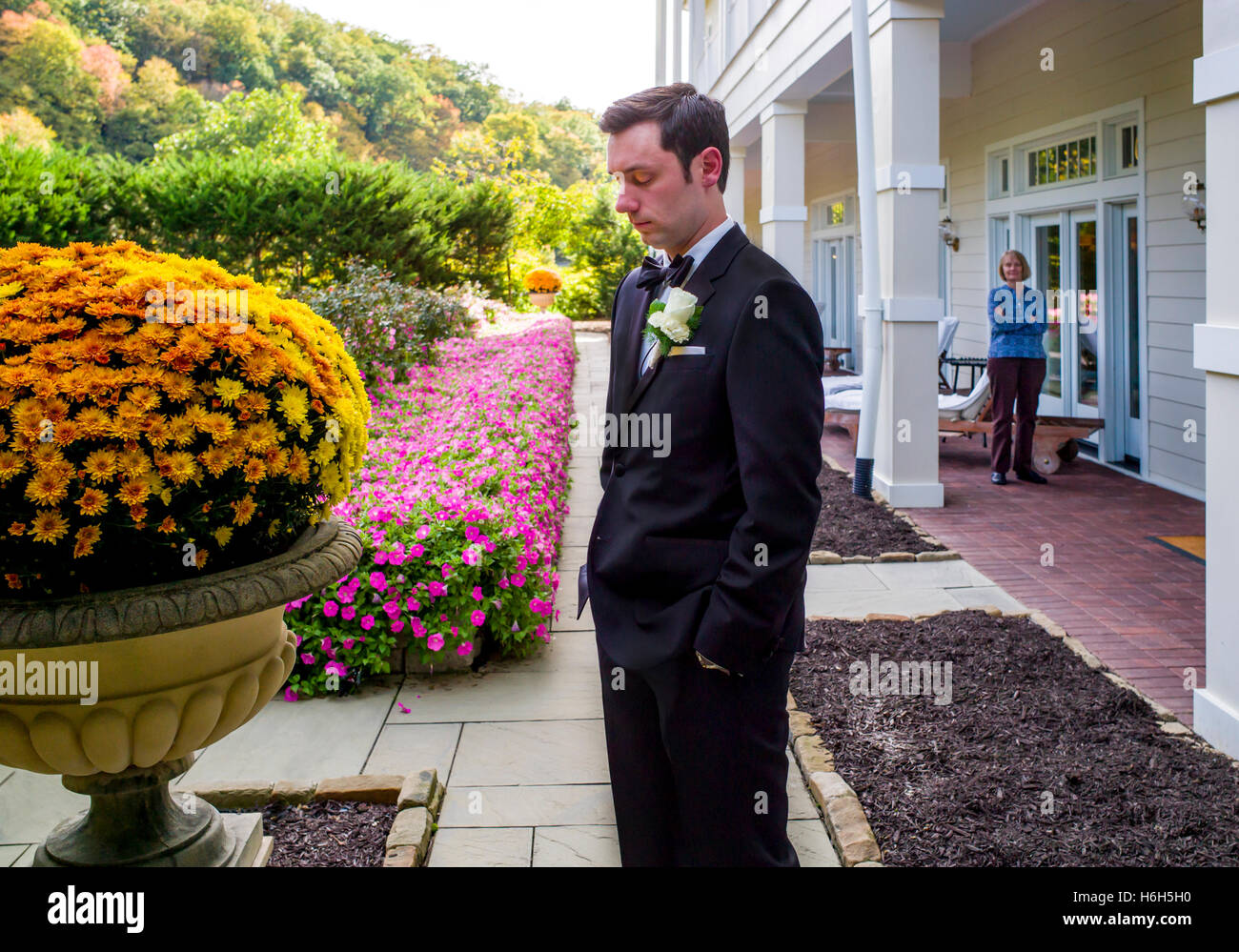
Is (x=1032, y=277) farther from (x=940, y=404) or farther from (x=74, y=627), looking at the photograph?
(x=74, y=627)

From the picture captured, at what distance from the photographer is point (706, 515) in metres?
2.19

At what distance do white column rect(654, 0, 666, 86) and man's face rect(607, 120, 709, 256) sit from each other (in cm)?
1668

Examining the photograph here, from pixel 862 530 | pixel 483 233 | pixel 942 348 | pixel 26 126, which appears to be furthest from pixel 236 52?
pixel 862 530

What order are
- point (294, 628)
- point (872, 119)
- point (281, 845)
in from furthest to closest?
point (872, 119) < point (294, 628) < point (281, 845)

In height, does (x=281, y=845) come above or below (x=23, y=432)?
below

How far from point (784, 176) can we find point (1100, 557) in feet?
23.7

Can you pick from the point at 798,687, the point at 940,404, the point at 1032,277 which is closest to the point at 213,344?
the point at 798,687

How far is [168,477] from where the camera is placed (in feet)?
7.20

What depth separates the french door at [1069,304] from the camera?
1006 cm

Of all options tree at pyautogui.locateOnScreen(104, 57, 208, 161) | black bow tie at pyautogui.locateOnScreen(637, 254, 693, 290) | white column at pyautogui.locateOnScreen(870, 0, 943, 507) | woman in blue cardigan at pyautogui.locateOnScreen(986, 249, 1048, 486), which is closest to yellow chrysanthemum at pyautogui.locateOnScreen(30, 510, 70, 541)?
black bow tie at pyautogui.locateOnScreen(637, 254, 693, 290)

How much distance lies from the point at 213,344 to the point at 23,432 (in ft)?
1.33

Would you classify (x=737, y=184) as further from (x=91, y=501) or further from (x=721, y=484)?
(x=91, y=501)

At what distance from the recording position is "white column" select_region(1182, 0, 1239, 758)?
370 cm
